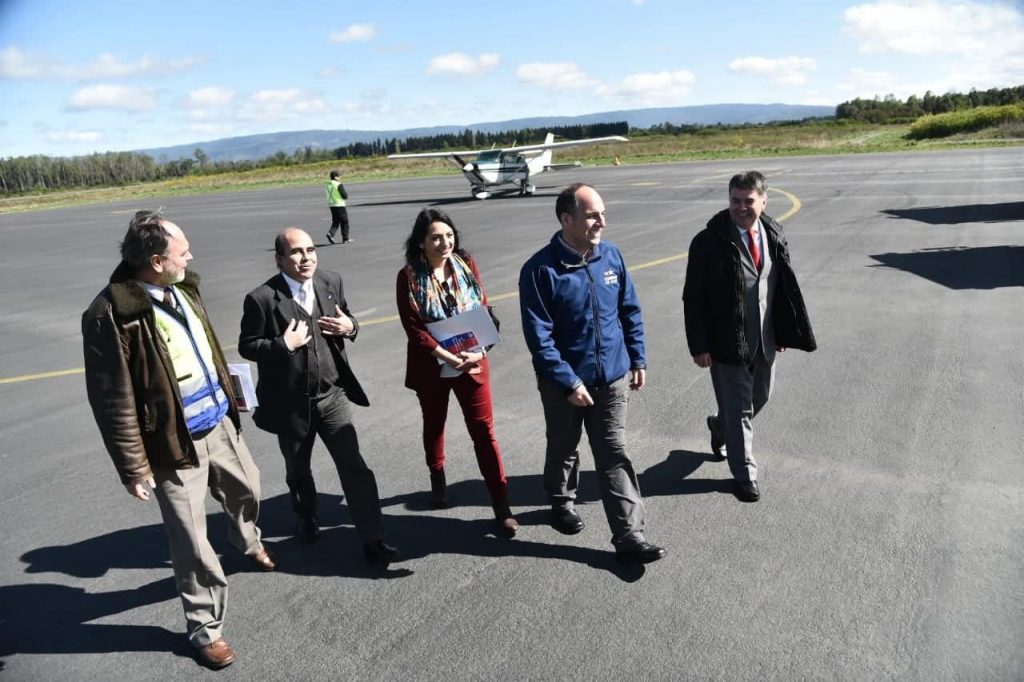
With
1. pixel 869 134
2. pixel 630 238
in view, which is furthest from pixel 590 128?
pixel 630 238

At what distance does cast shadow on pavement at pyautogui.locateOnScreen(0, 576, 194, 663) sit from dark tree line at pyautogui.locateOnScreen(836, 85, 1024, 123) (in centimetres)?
8578

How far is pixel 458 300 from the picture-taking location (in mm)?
4090

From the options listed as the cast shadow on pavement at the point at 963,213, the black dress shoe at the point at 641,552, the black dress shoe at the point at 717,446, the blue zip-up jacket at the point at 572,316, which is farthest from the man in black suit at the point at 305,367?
the cast shadow on pavement at the point at 963,213

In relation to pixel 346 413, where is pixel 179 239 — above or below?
above

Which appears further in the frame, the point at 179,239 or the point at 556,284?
the point at 556,284

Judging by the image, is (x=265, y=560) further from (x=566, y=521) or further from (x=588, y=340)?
(x=588, y=340)

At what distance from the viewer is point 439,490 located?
448cm

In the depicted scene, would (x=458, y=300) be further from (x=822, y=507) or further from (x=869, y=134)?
(x=869, y=134)

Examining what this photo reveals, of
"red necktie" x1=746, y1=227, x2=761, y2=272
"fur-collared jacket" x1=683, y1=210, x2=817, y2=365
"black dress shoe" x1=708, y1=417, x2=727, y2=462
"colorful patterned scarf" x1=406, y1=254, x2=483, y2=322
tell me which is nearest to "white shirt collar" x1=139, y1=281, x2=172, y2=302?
"colorful patterned scarf" x1=406, y1=254, x2=483, y2=322

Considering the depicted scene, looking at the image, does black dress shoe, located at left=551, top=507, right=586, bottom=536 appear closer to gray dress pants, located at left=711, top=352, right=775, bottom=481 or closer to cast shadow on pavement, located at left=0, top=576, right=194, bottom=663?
gray dress pants, located at left=711, top=352, right=775, bottom=481

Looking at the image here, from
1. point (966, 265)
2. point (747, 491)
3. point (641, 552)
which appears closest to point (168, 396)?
point (641, 552)

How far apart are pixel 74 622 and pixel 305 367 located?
1.68 m

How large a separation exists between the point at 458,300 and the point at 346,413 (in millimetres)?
896

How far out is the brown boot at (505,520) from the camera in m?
4.06
